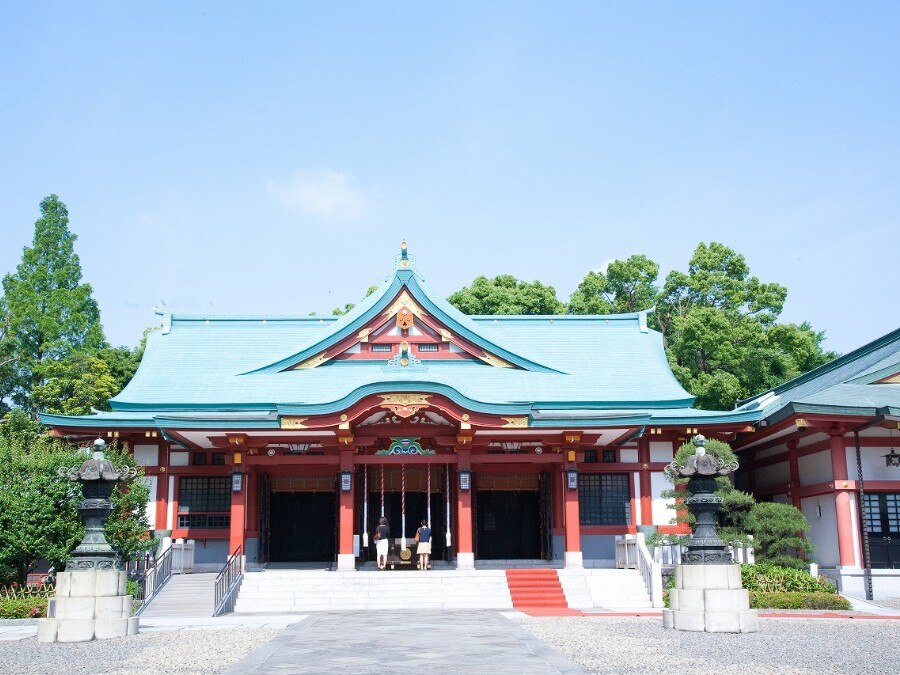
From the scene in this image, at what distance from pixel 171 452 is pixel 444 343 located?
8969 mm

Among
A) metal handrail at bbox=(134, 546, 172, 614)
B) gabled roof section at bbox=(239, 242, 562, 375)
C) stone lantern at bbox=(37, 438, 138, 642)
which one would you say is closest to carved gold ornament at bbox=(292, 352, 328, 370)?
gabled roof section at bbox=(239, 242, 562, 375)

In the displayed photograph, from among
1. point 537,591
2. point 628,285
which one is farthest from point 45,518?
point 628,285

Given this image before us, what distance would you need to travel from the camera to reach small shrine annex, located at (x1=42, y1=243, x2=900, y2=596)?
22719 millimetres

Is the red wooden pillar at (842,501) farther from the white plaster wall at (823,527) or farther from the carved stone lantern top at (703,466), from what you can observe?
the carved stone lantern top at (703,466)

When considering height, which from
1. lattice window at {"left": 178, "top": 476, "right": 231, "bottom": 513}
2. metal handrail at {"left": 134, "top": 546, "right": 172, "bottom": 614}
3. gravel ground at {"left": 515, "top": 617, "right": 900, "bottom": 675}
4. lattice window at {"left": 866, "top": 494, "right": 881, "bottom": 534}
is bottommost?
gravel ground at {"left": 515, "top": 617, "right": 900, "bottom": 675}

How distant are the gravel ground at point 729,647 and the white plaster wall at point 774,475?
976 cm

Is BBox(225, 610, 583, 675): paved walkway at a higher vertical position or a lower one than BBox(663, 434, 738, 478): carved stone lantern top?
lower

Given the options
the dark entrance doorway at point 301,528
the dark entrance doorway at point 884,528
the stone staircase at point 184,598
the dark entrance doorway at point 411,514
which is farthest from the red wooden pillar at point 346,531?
the dark entrance doorway at point 884,528

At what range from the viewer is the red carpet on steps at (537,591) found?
800 inches

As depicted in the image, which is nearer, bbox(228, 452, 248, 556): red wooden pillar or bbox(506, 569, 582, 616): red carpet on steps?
bbox(506, 569, 582, 616): red carpet on steps

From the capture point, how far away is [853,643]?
1333cm

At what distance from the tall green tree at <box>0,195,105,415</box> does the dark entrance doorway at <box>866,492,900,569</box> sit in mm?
34565

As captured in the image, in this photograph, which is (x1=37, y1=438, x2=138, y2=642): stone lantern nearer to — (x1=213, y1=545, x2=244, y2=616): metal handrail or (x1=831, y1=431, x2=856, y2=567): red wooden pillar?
(x1=213, y1=545, x2=244, y2=616): metal handrail

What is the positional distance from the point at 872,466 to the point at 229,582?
1650cm
